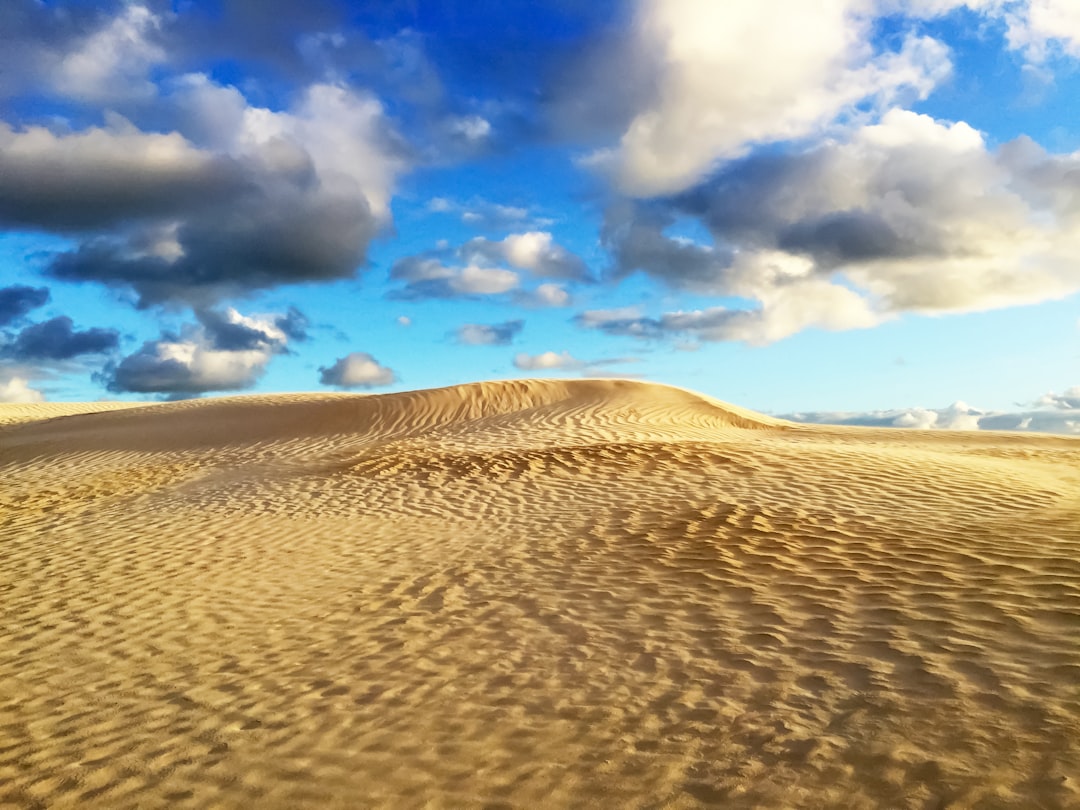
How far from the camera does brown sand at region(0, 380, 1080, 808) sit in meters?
4.93

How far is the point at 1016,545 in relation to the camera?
9359mm

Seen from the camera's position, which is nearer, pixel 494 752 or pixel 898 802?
pixel 898 802

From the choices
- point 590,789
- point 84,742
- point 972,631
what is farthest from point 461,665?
point 972,631

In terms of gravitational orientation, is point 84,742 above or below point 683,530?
below

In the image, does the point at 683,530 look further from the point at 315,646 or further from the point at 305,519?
the point at 305,519

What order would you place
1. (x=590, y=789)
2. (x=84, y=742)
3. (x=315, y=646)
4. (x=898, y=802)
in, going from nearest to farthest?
(x=898, y=802), (x=590, y=789), (x=84, y=742), (x=315, y=646)

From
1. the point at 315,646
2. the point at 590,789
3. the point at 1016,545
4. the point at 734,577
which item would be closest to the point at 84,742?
the point at 315,646

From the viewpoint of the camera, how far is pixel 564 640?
7402mm

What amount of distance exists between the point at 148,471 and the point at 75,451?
7800 mm

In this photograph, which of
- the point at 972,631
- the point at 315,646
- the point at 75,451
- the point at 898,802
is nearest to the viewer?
the point at 898,802

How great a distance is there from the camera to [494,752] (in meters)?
5.23

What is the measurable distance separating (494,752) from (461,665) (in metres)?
1.75

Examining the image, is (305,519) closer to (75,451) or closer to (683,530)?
(683,530)

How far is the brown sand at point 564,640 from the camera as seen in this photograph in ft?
16.2
